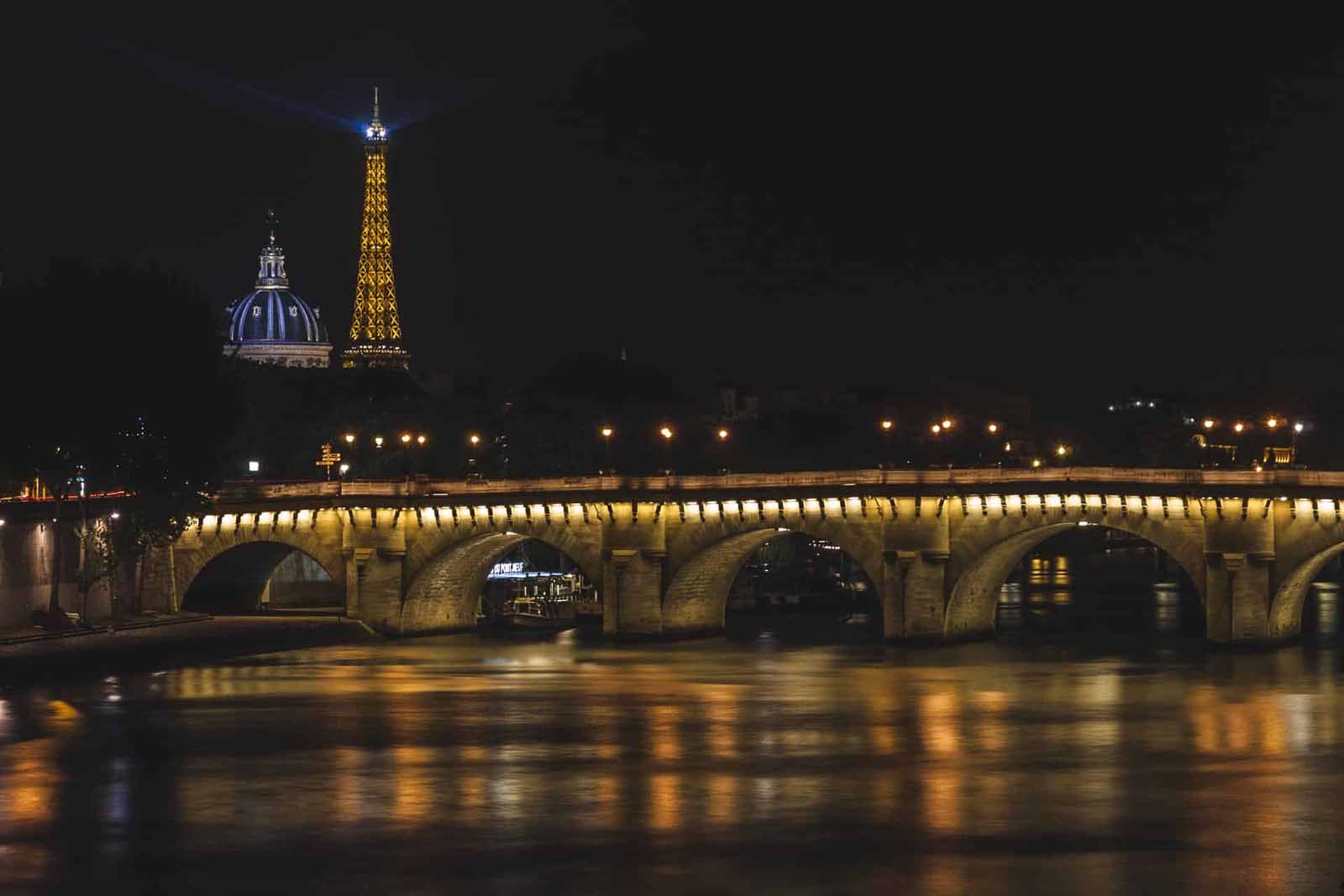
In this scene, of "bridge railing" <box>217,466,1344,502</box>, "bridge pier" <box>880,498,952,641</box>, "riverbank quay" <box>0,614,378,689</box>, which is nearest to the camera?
"riverbank quay" <box>0,614,378,689</box>

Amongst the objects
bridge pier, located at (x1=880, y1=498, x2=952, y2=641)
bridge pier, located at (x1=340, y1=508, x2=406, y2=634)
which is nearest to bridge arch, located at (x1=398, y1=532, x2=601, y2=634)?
bridge pier, located at (x1=340, y1=508, x2=406, y2=634)

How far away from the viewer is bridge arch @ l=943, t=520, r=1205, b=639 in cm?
9406

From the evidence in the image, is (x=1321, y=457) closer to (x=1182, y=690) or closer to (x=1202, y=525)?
(x=1202, y=525)

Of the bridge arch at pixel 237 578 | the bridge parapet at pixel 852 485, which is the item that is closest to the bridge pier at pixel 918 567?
the bridge parapet at pixel 852 485

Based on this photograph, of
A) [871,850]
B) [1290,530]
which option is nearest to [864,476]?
[1290,530]

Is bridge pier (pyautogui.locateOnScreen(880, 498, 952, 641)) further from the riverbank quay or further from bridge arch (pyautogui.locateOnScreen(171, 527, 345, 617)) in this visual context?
bridge arch (pyautogui.locateOnScreen(171, 527, 345, 617))

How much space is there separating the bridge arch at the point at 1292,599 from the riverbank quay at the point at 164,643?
36004mm

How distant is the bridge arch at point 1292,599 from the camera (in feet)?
299

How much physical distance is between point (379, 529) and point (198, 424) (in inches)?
400

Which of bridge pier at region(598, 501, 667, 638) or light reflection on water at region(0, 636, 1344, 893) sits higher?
bridge pier at region(598, 501, 667, 638)

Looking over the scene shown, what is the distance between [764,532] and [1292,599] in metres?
21.2

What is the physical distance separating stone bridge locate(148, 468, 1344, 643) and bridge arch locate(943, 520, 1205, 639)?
9 cm

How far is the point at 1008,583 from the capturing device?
153625 mm

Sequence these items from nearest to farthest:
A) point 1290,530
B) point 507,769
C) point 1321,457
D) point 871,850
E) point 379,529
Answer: point 871,850, point 507,769, point 1290,530, point 379,529, point 1321,457
